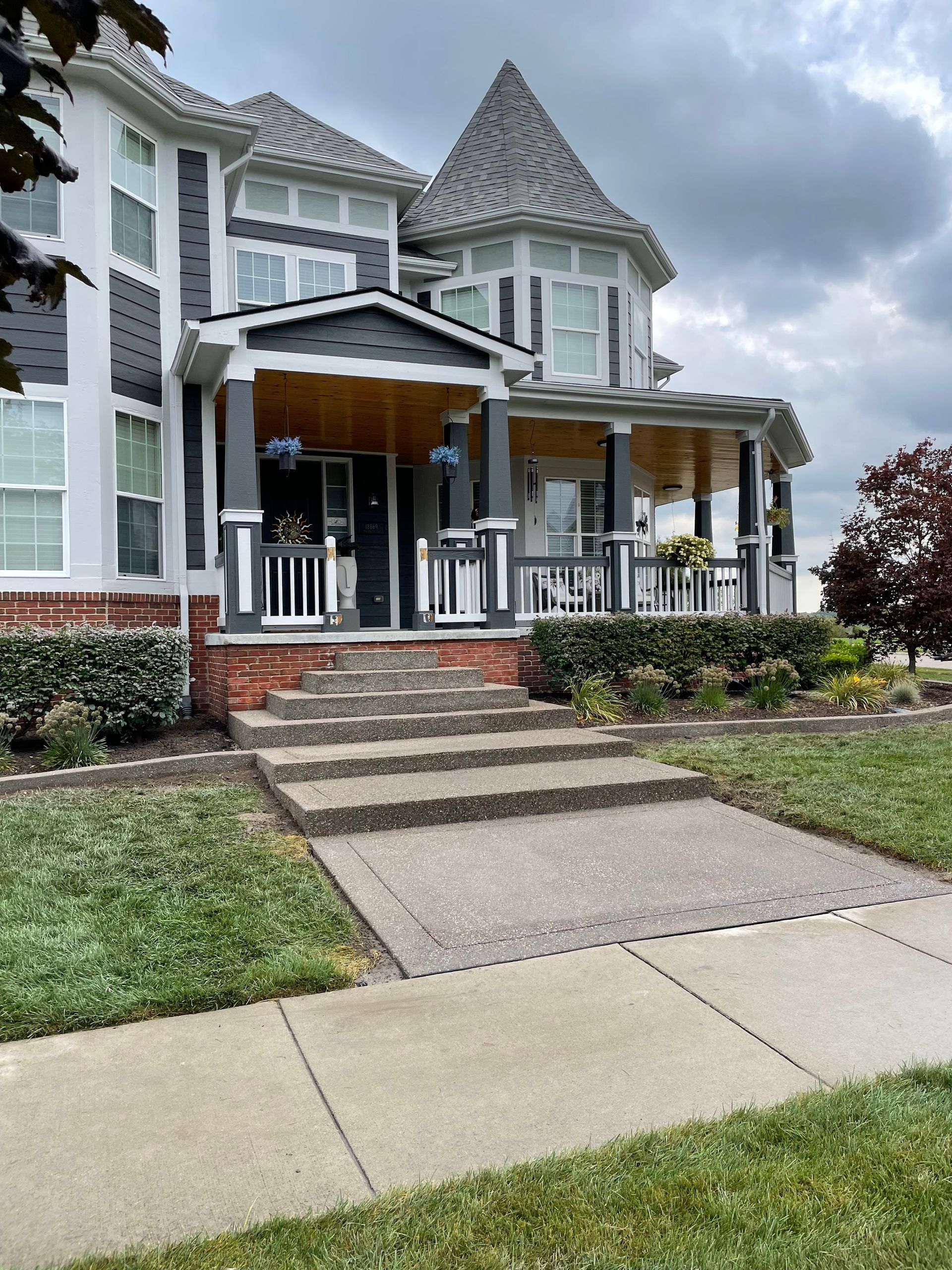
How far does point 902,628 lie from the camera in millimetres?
13859

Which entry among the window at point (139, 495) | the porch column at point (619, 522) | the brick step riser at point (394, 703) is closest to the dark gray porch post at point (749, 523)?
the porch column at point (619, 522)

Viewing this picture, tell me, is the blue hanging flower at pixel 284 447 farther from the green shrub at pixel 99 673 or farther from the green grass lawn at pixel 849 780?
the green grass lawn at pixel 849 780

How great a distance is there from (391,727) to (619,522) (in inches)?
214

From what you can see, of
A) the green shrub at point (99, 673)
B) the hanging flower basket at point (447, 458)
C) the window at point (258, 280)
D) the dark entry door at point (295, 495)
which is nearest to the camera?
the green shrub at point (99, 673)

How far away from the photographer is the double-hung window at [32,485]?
921 cm

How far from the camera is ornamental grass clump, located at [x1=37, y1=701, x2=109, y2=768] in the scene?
719 centimetres

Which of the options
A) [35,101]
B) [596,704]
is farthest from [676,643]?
[35,101]

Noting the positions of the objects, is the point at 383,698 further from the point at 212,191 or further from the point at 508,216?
the point at 508,216

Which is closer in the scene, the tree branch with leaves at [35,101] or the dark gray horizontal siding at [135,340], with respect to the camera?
the tree branch with leaves at [35,101]

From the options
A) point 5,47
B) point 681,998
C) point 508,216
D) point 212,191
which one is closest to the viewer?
point 5,47

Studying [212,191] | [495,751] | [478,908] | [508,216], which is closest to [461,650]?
[495,751]

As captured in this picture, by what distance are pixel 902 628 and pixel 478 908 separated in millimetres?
11724

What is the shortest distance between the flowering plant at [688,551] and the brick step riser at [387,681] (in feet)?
13.6

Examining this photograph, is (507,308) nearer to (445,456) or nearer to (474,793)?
(445,456)
